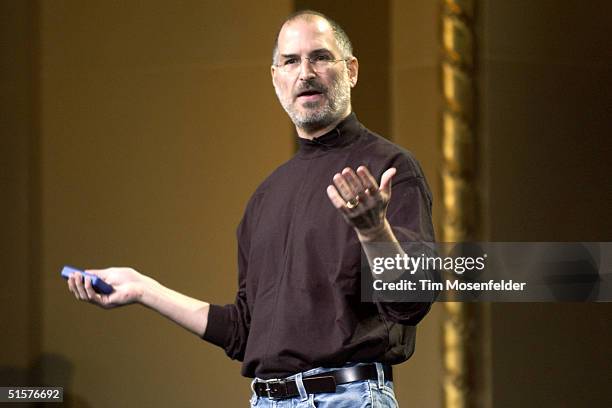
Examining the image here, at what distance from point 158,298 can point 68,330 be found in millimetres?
748

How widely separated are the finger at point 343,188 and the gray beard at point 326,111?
387mm

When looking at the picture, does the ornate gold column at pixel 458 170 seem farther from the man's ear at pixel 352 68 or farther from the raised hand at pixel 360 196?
the raised hand at pixel 360 196

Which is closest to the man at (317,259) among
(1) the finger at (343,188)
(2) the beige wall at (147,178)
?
(1) the finger at (343,188)

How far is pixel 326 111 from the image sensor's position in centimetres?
201

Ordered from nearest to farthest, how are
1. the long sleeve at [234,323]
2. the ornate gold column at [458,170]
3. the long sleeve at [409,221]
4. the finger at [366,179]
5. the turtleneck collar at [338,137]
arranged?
the finger at [366,179], the long sleeve at [409,221], the turtleneck collar at [338,137], the long sleeve at [234,323], the ornate gold column at [458,170]

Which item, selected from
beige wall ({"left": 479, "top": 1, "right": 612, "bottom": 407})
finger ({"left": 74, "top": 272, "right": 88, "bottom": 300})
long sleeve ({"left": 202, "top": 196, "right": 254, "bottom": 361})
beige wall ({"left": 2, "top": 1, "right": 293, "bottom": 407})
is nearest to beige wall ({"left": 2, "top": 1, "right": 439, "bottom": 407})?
beige wall ({"left": 2, "top": 1, "right": 293, "bottom": 407})

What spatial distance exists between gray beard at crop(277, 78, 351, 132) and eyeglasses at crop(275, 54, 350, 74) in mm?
39

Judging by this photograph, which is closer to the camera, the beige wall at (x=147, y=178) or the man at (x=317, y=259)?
the man at (x=317, y=259)

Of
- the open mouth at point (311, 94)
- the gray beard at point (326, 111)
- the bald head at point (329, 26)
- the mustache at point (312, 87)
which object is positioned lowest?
the gray beard at point (326, 111)

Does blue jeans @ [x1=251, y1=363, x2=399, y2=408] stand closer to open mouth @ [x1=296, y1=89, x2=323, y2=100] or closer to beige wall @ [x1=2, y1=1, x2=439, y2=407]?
open mouth @ [x1=296, y1=89, x2=323, y2=100]

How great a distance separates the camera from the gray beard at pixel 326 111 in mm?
2010

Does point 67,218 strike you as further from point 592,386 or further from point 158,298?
point 592,386

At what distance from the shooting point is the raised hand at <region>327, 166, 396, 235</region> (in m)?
1.64

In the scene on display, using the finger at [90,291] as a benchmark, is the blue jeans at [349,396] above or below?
below
